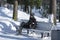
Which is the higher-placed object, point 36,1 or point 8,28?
point 36,1

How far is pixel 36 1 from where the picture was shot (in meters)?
27.4

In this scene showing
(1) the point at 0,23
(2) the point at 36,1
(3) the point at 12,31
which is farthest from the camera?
(2) the point at 36,1

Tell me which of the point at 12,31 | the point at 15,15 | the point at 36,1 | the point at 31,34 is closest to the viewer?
the point at 31,34

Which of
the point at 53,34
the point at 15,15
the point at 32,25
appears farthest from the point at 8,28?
the point at 53,34

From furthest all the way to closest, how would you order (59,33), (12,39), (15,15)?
(15,15)
(12,39)
(59,33)

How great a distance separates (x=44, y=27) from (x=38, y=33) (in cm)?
76

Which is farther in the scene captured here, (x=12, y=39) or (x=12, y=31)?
(x=12, y=31)

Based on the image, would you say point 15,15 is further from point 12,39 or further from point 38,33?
point 12,39

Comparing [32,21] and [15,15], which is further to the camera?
[15,15]

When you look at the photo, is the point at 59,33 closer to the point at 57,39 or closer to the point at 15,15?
the point at 57,39

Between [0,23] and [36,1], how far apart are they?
1150 cm

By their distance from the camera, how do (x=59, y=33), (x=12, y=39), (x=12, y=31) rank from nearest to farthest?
(x=59, y=33) < (x=12, y=39) < (x=12, y=31)

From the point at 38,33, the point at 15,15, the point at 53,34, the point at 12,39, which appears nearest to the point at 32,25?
the point at 38,33

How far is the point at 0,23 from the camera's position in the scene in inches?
651
